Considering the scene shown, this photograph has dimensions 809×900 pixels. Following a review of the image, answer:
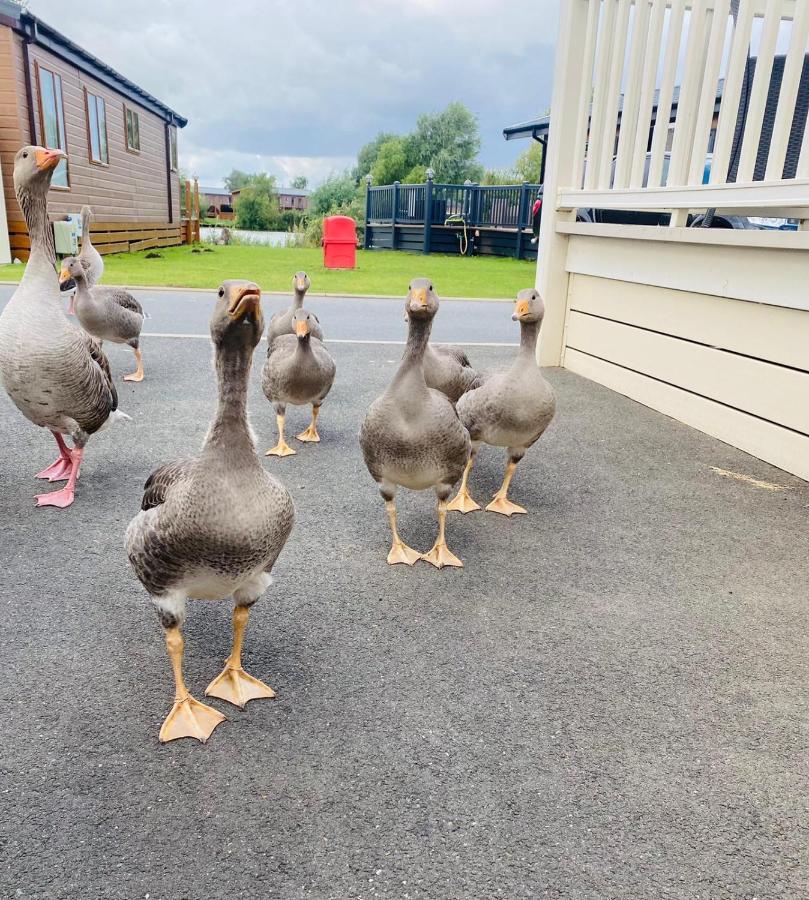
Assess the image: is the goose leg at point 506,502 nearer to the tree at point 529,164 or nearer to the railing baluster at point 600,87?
the railing baluster at point 600,87

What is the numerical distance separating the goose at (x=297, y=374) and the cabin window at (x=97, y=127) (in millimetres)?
20057

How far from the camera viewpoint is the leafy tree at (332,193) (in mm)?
68438

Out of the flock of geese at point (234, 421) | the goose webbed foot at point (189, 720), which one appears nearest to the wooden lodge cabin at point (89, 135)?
the flock of geese at point (234, 421)

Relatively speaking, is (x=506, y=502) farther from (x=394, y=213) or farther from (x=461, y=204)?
(x=394, y=213)

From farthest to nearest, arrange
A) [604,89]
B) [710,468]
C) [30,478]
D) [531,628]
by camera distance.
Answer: [604,89] → [710,468] → [30,478] → [531,628]

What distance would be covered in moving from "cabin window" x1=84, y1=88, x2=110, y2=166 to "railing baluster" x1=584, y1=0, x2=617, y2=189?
62.8 ft

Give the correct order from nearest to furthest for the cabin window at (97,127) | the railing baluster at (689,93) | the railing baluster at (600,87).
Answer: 1. the railing baluster at (689,93)
2. the railing baluster at (600,87)
3. the cabin window at (97,127)

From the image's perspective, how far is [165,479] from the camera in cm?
257

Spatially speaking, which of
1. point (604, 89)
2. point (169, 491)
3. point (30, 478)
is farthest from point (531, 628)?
point (604, 89)

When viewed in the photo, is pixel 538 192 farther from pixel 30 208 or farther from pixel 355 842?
pixel 355 842

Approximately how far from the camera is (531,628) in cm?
327

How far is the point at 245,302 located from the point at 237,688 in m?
1.53

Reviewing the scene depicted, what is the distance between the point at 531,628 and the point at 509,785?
1032 millimetres

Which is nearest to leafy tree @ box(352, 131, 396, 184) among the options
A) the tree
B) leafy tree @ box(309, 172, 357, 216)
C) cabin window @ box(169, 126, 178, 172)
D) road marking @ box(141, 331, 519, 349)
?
leafy tree @ box(309, 172, 357, 216)
